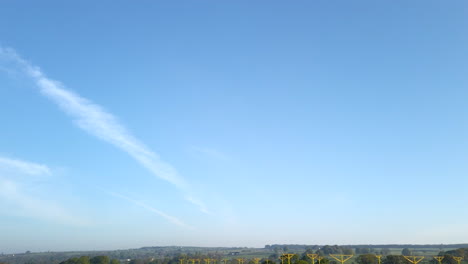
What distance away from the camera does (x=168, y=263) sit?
178 meters

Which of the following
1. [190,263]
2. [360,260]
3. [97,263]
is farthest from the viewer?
[190,263]

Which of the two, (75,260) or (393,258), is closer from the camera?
(393,258)

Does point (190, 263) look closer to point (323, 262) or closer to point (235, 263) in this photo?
point (235, 263)

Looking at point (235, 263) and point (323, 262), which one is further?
point (235, 263)

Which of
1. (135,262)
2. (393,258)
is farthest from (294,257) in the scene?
(135,262)

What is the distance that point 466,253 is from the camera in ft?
411

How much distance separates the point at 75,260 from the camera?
5999 inches

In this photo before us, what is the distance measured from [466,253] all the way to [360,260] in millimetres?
37898

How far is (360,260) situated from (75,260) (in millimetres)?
111784

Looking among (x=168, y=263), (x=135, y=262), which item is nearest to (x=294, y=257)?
(x=168, y=263)

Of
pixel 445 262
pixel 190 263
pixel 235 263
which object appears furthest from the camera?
pixel 190 263

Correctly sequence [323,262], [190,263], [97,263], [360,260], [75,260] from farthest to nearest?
[190,263] < [97,263] < [75,260] < [360,260] < [323,262]

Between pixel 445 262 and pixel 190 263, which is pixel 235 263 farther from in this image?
pixel 445 262

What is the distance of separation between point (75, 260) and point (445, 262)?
13554cm
